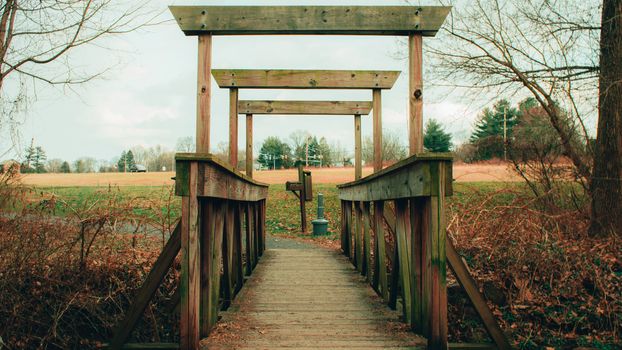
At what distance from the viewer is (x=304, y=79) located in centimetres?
802

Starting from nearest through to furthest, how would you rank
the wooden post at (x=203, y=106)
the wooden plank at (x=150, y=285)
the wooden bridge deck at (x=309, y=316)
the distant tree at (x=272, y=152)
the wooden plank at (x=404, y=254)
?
the wooden plank at (x=150, y=285) < the wooden bridge deck at (x=309, y=316) < the wooden plank at (x=404, y=254) < the wooden post at (x=203, y=106) < the distant tree at (x=272, y=152)

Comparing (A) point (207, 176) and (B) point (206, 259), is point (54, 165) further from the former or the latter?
(A) point (207, 176)

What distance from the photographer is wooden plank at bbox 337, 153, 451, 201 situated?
113 inches

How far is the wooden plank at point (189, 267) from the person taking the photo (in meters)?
2.85

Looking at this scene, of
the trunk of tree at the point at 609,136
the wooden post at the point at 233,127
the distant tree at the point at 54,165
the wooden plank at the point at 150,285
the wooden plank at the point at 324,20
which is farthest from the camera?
the distant tree at the point at 54,165

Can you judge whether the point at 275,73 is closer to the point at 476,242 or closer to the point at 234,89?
the point at 234,89

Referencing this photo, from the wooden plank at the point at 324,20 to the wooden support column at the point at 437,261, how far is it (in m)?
1.86

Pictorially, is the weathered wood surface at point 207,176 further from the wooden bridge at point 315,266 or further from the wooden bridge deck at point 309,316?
the wooden bridge deck at point 309,316

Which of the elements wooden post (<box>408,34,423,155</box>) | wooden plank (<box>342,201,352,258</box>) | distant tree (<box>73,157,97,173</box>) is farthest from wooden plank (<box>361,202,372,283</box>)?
distant tree (<box>73,157,97,173</box>)

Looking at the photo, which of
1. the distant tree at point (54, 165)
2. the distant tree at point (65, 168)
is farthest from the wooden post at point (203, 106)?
the distant tree at point (65, 168)

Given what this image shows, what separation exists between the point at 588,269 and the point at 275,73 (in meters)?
5.41

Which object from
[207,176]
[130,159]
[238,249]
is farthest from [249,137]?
[130,159]

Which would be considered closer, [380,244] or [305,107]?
[380,244]

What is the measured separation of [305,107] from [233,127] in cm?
249
